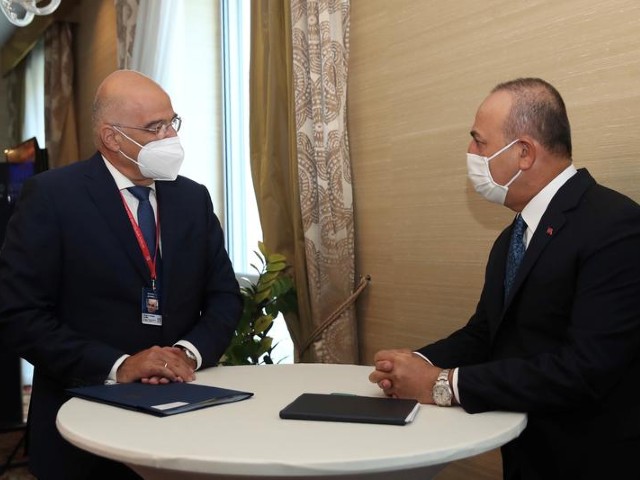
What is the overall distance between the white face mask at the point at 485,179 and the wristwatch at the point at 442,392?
0.58 m

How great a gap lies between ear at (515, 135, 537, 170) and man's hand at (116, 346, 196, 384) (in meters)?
1.06

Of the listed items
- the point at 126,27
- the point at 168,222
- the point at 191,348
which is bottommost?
the point at 191,348

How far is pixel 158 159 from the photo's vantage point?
7.59 feet

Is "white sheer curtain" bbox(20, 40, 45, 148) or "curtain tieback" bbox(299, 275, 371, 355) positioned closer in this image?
"curtain tieback" bbox(299, 275, 371, 355)

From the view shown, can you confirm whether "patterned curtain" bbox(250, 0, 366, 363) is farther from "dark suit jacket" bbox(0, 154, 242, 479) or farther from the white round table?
the white round table

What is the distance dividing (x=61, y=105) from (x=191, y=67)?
2.96 m

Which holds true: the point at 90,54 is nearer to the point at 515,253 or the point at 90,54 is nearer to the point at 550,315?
the point at 515,253

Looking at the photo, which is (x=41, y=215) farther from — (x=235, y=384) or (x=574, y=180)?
(x=574, y=180)

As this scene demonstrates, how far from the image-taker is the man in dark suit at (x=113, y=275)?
202cm

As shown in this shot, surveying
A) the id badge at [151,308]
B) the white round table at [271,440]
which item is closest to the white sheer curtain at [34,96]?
the id badge at [151,308]

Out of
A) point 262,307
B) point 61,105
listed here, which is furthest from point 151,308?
point 61,105

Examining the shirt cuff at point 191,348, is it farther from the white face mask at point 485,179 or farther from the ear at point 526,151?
the ear at point 526,151

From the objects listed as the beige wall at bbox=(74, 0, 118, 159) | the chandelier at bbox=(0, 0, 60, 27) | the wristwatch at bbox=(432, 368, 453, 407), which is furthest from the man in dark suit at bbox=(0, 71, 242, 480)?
the beige wall at bbox=(74, 0, 118, 159)

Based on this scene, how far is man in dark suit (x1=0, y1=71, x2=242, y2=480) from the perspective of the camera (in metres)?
2.02
